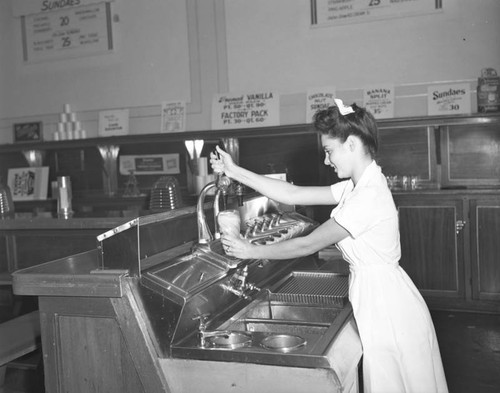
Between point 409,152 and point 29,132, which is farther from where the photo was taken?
point 29,132

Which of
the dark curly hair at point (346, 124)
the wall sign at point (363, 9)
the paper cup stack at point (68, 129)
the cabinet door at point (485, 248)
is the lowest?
the cabinet door at point (485, 248)

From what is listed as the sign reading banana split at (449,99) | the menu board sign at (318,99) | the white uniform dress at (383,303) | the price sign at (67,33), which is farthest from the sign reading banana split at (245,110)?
the white uniform dress at (383,303)

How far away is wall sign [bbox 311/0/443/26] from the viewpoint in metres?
6.05

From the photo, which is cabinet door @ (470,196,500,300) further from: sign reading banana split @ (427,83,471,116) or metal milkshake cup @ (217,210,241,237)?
metal milkshake cup @ (217,210,241,237)

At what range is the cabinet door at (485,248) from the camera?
18.1 ft

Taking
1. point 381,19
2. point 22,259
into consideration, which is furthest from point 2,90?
point 381,19

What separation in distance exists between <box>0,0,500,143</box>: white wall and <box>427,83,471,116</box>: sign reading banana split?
0.08 m

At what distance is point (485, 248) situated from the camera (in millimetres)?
5559

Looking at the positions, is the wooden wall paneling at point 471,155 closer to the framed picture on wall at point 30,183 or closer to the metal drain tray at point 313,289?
the metal drain tray at point 313,289

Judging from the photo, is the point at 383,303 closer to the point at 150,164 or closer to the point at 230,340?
the point at 230,340

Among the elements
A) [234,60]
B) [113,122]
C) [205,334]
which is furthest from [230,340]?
[113,122]

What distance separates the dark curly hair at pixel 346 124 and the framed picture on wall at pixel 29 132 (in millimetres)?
5832

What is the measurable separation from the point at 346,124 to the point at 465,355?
2.75 meters

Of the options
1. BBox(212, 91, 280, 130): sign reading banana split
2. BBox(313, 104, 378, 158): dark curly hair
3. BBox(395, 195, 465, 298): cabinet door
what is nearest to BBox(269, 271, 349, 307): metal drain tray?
BBox(313, 104, 378, 158): dark curly hair
